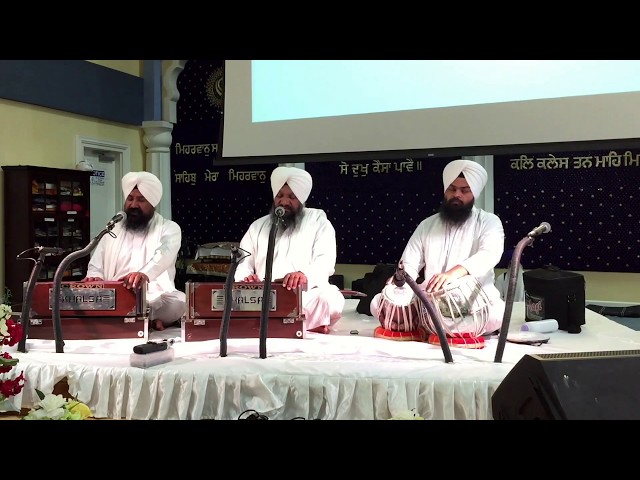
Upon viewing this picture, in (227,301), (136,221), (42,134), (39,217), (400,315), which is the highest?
(42,134)

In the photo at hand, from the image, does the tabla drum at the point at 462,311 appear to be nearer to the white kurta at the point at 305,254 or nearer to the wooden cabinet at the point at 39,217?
the white kurta at the point at 305,254

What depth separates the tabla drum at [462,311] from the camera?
3201mm

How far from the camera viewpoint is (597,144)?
3576 millimetres

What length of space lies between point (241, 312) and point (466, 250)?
125cm

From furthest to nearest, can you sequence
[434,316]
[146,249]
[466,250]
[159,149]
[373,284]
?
[159,149], [373,284], [146,249], [466,250], [434,316]

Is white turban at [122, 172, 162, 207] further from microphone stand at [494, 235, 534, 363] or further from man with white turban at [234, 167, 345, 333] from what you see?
microphone stand at [494, 235, 534, 363]

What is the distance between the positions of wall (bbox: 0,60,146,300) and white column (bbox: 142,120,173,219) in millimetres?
399

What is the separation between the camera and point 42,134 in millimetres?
7480

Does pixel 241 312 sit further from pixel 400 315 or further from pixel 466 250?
pixel 466 250

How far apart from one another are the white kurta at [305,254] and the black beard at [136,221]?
2.01 feet

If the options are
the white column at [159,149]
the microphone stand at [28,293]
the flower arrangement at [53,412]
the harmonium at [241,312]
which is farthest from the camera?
the white column at [159,149]

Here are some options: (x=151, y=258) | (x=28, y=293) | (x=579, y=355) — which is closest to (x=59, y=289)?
(x=28, y=293)

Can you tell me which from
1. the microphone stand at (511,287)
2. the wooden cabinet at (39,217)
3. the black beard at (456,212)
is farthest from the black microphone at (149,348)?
the wooden cabinet at (39,217)

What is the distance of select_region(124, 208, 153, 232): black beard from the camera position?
3909 millimetres
